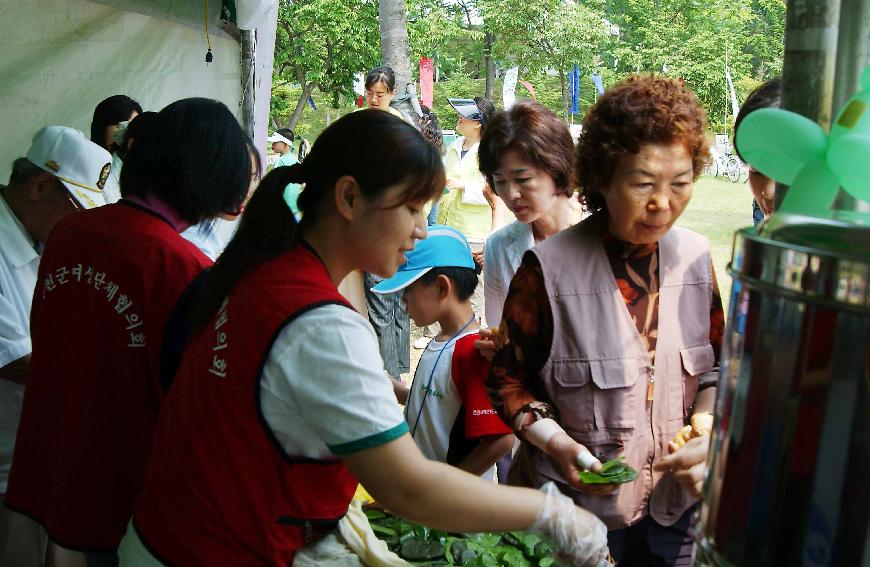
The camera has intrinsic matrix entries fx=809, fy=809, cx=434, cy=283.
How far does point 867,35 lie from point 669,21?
31.0m

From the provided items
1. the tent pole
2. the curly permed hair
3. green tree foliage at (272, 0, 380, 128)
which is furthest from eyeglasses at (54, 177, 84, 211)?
green tree foliage at (272, 0, 380, 128)

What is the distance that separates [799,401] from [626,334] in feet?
3.36

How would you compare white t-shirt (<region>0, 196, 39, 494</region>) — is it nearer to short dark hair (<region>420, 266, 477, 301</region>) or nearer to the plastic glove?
short dark hair (<region>420, 266, 477, 301</region>)

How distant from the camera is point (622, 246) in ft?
6.28

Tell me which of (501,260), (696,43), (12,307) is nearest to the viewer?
(12,307)

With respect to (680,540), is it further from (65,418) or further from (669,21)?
(669,21)

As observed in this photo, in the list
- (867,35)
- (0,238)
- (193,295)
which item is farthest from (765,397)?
(0,238)

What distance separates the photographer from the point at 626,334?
1.83 m

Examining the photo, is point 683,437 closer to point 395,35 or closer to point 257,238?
point 257,238

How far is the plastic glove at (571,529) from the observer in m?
1.38

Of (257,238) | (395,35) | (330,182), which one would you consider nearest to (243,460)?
(257,238)

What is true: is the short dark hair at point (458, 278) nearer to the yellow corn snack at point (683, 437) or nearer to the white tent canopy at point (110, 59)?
the yellow corn snack at point (683, 437)

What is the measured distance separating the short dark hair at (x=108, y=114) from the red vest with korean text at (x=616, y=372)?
2535 mm

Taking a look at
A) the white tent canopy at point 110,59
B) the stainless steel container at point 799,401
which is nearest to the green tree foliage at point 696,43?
the white tent canopy at point 110,59
